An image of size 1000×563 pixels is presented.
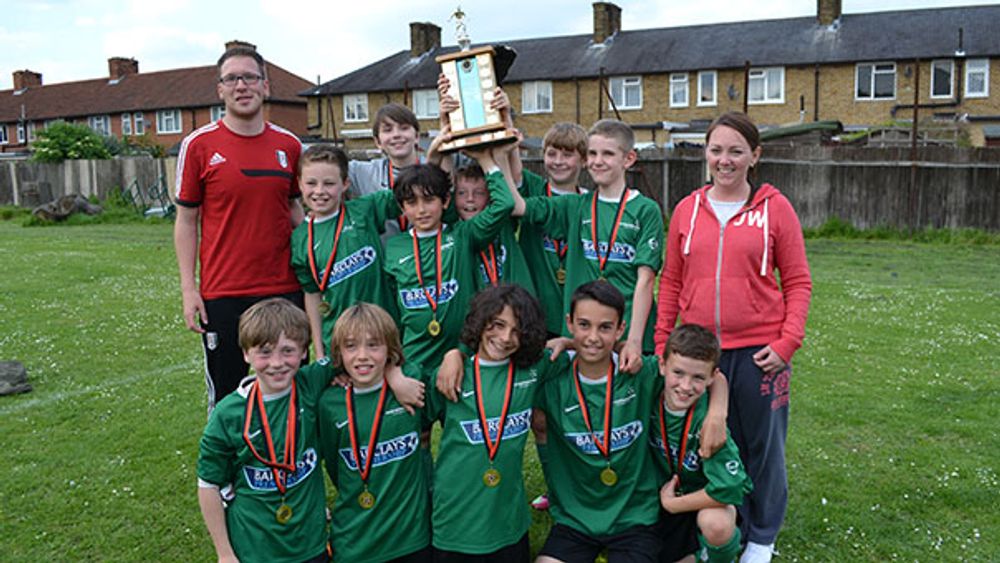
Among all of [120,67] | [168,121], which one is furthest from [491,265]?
[120,67]

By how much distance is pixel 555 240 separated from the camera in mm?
4684

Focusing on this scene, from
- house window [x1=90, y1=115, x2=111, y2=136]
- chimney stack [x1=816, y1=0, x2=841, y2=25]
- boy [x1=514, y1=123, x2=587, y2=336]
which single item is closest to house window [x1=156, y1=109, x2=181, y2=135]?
house window [x1=90, y1=115, x2=111, y2=136]

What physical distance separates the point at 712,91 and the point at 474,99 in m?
32.5

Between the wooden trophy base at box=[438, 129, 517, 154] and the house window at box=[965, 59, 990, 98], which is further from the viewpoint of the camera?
the house window at box=[965, 59, 990, 98]

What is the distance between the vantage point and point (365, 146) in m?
40.2

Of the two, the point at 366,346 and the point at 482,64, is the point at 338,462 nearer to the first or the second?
the point at 366,346

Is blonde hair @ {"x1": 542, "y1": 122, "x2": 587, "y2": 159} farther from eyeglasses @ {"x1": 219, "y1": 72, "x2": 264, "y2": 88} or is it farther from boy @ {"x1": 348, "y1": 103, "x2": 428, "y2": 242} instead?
eyeglasses @ {"x1": 219, "y1": 72, "x2": 264, "y2": 88}

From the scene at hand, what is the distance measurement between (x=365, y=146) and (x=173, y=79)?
21.8m

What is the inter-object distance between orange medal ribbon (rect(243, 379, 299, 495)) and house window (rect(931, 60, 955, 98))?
34.3 metres

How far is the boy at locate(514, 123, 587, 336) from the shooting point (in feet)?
15.4

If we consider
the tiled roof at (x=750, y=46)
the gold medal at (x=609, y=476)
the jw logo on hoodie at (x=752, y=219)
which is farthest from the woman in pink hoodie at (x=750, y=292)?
the tiled roof at (x=750, y=46)

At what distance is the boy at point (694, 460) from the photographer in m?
3.69

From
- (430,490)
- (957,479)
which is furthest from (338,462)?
(957,479)

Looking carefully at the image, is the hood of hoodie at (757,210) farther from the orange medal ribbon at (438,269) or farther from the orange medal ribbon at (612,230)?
the orange medal ribbon at (438,269)
